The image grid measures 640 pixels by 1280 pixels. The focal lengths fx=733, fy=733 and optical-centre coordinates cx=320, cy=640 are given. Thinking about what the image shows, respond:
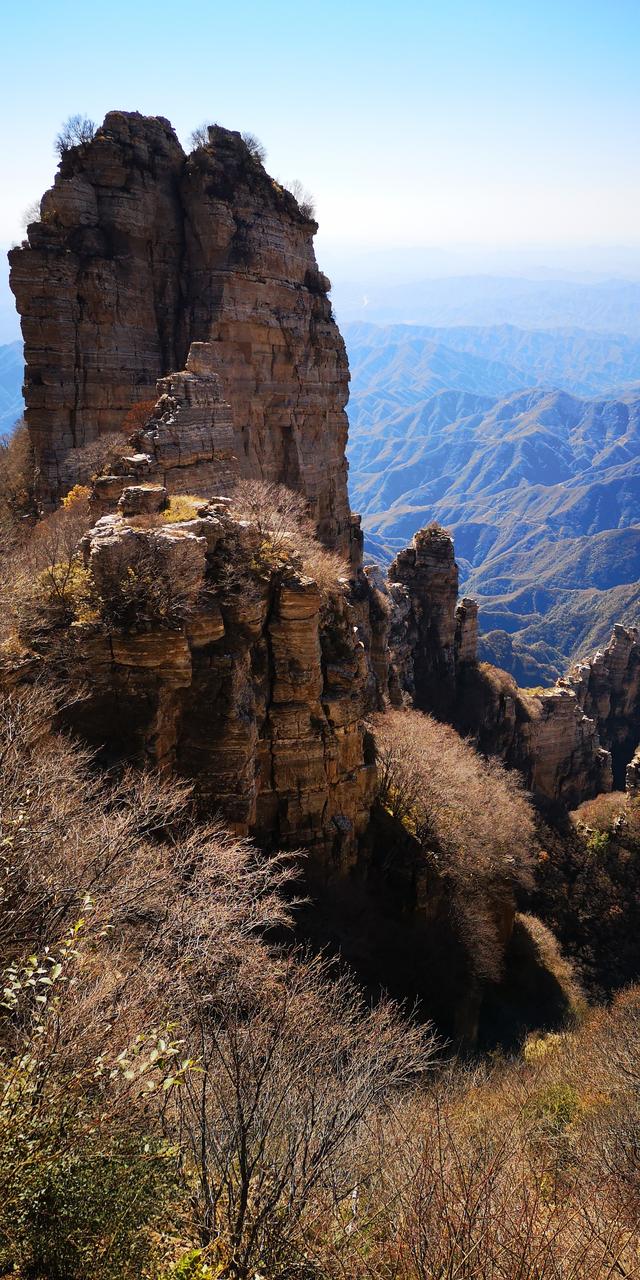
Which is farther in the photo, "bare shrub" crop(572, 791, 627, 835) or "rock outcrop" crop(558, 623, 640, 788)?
"rock outcrop" crop(558, 623, 640, 788)

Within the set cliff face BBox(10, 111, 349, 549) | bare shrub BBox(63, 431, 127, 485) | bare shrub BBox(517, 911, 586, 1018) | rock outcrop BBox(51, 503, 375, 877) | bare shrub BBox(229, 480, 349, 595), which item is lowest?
bare shrub BBox(517, 911, 586, 1018)

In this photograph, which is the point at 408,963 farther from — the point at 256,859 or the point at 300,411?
the point at 300,411

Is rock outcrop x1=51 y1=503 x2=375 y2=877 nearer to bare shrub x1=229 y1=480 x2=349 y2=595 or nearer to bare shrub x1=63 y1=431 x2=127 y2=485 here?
bare shrub x1=229 y1=480 x2=349 y2=595

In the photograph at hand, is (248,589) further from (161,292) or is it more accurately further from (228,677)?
(161,292)

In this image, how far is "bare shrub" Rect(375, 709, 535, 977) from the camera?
76.2 ft

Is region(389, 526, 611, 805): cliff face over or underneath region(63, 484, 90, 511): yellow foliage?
underneath

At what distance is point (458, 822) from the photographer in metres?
24.9

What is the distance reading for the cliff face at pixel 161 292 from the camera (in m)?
33.3

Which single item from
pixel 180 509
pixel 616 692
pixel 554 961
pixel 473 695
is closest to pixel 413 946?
pixel 554 961

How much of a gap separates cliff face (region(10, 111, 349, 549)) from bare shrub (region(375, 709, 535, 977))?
53.0 feet

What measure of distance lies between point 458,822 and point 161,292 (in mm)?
28706

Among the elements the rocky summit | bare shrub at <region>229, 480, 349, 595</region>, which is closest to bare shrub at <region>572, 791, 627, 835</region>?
the rocky summit

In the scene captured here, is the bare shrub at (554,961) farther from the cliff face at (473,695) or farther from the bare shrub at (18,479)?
the bare shrub at (18,479)

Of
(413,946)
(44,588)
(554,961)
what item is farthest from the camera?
(554,961)
